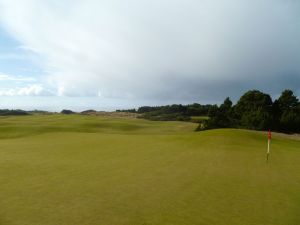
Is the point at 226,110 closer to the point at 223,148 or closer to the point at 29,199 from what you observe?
the point at 223,148

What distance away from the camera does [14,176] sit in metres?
11.9

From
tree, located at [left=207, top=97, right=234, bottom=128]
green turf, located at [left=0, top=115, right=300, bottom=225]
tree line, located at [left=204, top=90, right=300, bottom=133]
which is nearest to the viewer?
green turf, located at [left=0, top=115, right=300, bottom=225]

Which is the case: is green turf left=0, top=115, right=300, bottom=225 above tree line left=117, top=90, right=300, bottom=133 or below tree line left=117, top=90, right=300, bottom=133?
below

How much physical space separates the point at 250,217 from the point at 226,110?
54592mm

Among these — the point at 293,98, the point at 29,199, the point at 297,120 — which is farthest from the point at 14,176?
the point at 293,98

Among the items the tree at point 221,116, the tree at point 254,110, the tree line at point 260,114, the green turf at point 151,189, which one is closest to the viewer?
the green turf at point 151,189

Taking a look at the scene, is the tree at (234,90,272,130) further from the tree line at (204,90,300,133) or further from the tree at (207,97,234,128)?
the tree at (207,97,234,128)

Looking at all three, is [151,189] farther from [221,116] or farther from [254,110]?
[221,116]

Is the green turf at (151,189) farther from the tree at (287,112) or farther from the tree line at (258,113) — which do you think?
the tree at (287,112)

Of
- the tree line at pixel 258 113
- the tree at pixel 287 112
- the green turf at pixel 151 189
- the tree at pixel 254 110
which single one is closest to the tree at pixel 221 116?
the tree line at pixel 258 113

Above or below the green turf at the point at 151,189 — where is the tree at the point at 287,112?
above

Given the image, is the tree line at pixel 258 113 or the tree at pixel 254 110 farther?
the tree line at pixel 258 113

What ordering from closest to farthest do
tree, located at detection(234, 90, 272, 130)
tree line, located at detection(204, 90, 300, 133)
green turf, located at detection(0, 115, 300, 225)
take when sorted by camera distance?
green turf, located at detection(0, 115, 300, 225)
tree, located at detection(234, 90, 272, 130)
tree line, located at detection(204, 90, 300, 133)

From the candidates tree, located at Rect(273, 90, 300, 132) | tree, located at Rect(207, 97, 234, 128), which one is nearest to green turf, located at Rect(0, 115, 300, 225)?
tree, located at Rect(207, 97, 234, 128)
